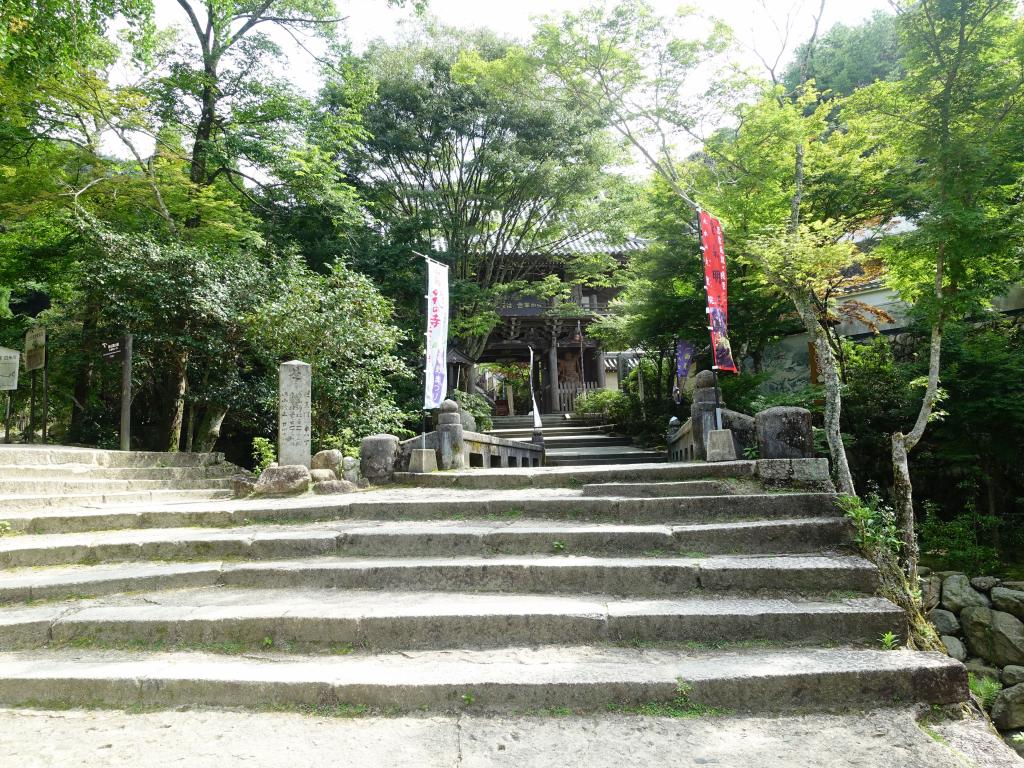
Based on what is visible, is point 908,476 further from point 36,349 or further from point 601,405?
point 36,349

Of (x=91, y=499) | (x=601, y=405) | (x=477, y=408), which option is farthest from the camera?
(x=601, y=405)

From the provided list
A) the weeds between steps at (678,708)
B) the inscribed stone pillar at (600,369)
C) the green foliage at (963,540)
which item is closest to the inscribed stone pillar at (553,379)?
the inscribed stone pillar at (600,369)

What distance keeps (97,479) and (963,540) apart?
43.0 ft

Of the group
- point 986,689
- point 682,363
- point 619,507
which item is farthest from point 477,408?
point 986,689

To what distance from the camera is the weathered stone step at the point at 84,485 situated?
7.18 metres

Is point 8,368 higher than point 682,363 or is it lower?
lower

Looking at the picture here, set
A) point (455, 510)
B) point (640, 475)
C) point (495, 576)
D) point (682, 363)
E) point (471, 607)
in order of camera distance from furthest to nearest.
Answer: point (682, 363), point (640, 475), point (455, 510), point (495, 576), point (471, 607)

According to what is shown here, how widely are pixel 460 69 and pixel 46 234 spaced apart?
956cm

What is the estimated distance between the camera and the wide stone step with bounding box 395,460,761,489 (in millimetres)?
6020

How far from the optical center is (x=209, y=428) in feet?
41.5

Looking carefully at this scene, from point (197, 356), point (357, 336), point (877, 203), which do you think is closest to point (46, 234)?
point (197, 356)

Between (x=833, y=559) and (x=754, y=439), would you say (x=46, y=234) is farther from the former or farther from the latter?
(x=833, y=559)

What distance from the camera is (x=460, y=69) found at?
1234 cm

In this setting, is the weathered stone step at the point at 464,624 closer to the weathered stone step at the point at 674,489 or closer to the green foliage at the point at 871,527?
the green foliage at the point at 871,527
